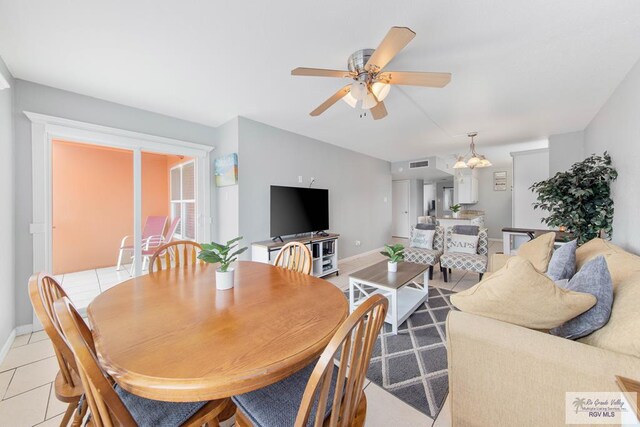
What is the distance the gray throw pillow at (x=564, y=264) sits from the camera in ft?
5.61

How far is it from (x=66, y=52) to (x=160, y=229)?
299 cm

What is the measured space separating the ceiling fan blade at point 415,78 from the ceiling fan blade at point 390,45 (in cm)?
10

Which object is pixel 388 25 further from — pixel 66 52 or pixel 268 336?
pixel 66 52

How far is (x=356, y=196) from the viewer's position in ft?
17.4

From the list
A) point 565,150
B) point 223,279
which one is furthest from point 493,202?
point 223,279

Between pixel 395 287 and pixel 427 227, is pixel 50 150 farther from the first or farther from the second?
pixel 427 227

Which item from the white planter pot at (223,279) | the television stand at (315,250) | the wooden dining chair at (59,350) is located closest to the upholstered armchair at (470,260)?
the television stand at (315,250)

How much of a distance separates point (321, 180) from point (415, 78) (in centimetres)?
285

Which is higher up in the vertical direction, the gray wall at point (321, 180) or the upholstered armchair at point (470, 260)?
the gray wall at point (321, 180)

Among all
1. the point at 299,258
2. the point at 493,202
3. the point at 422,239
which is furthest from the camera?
the point at 493,202

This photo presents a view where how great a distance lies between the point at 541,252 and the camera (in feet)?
7.33


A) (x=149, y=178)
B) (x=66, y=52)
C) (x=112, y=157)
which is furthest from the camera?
(x=149, y=178)

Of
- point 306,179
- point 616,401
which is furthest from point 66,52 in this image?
point 616,401

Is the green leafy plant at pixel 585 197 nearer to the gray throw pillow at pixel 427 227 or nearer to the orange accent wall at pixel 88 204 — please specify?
the gray throw pillow at pixel 427 227
